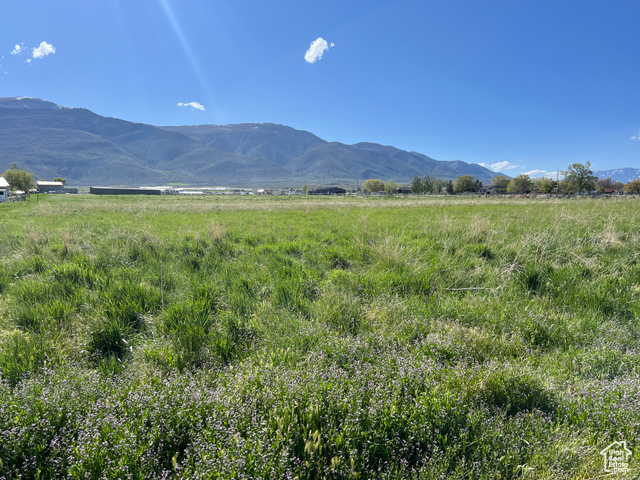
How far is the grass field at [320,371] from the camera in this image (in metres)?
1.92

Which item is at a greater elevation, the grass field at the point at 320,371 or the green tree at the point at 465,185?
the green tree at the point at 465,185

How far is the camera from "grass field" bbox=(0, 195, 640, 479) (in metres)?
1.92

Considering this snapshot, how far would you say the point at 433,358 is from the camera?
9.92 ft

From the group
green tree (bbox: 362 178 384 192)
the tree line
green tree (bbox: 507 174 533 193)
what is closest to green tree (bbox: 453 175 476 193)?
the tree line

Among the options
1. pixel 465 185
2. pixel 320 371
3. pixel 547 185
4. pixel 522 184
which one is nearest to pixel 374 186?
pixel 465 185

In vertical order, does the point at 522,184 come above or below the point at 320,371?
above

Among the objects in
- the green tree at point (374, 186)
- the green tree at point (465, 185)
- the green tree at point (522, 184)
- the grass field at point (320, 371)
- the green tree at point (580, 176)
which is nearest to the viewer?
the grass field at point (320, 371)

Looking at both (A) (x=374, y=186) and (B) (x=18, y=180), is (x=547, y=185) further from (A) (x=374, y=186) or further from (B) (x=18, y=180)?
(B) (x=18, y=180)

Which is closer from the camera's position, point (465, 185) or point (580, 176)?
point (580, 176)

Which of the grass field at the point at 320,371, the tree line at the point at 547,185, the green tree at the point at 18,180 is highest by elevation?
the tree line at the point at 547,185

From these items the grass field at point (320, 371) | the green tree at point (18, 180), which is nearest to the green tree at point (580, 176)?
the grass field at point (320, 371)

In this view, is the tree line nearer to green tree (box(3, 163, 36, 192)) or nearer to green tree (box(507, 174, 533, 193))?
green tree (box(507, 174, 533, 193))

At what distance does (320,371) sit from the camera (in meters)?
2.68

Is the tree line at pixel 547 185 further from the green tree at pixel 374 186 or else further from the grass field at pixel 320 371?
the grass field at pixel 320 371
